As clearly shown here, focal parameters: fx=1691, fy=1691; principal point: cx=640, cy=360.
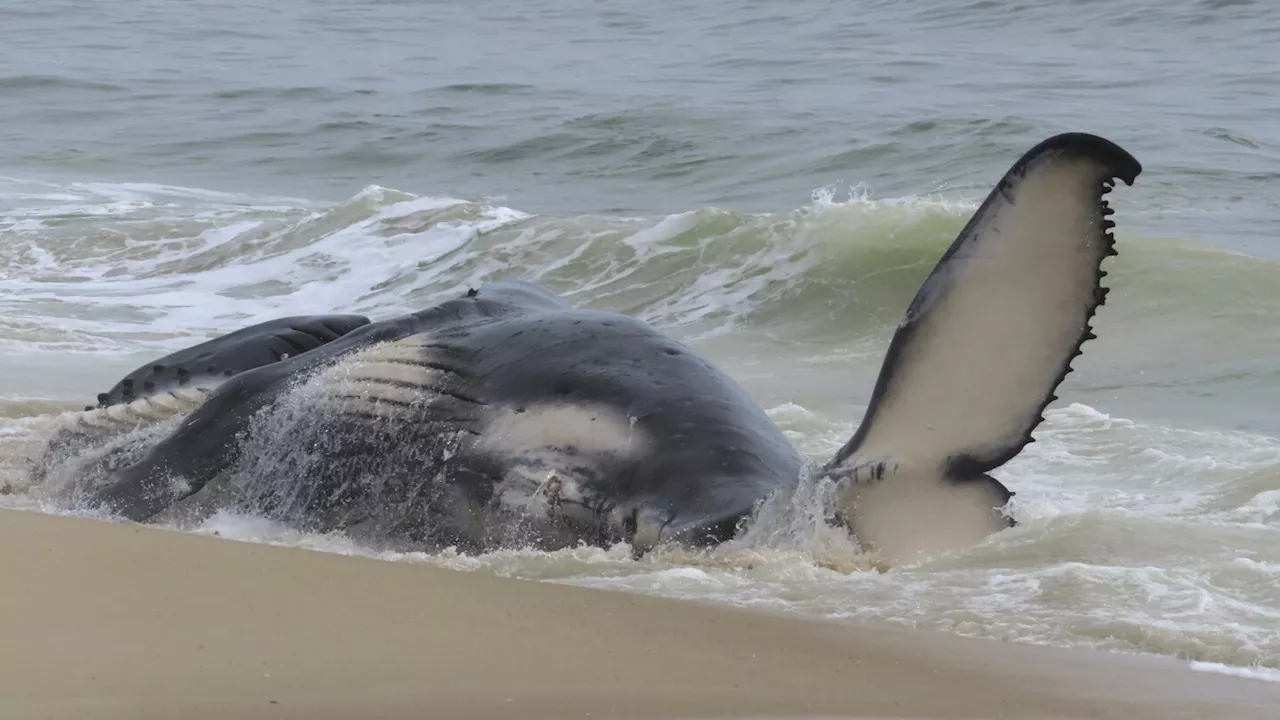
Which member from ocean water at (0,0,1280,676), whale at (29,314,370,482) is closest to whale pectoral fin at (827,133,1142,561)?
ocean water at (0,0,1280,676)

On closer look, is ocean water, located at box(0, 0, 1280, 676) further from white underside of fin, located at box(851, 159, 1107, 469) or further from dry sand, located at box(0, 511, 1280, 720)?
white underside of fin, located at box(851, 159, 1107, 469)

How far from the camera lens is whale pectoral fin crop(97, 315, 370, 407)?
6406 millimetres

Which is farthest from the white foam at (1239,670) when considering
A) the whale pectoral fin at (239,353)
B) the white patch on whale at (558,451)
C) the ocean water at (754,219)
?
the whale pectoral fin at (239,353)

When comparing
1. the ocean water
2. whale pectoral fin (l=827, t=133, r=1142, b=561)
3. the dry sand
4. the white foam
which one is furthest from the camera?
the ocean water

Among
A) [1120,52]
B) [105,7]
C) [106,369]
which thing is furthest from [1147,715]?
[105,7]

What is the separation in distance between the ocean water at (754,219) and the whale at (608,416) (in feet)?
0.56

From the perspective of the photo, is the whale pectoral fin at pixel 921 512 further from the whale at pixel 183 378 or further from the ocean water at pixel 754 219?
the whale at pixel 183 378

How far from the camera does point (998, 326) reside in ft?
13.6

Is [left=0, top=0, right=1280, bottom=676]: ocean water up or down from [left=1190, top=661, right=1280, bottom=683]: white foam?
down

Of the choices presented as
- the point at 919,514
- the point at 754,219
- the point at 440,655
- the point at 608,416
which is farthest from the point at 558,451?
the point at 754,219

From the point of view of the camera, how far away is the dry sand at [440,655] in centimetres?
334

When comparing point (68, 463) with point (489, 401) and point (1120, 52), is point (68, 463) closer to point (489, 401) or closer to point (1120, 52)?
point (489, 401)

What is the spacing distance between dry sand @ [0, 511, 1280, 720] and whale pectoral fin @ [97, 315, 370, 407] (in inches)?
78.5

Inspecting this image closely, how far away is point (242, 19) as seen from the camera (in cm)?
3878
